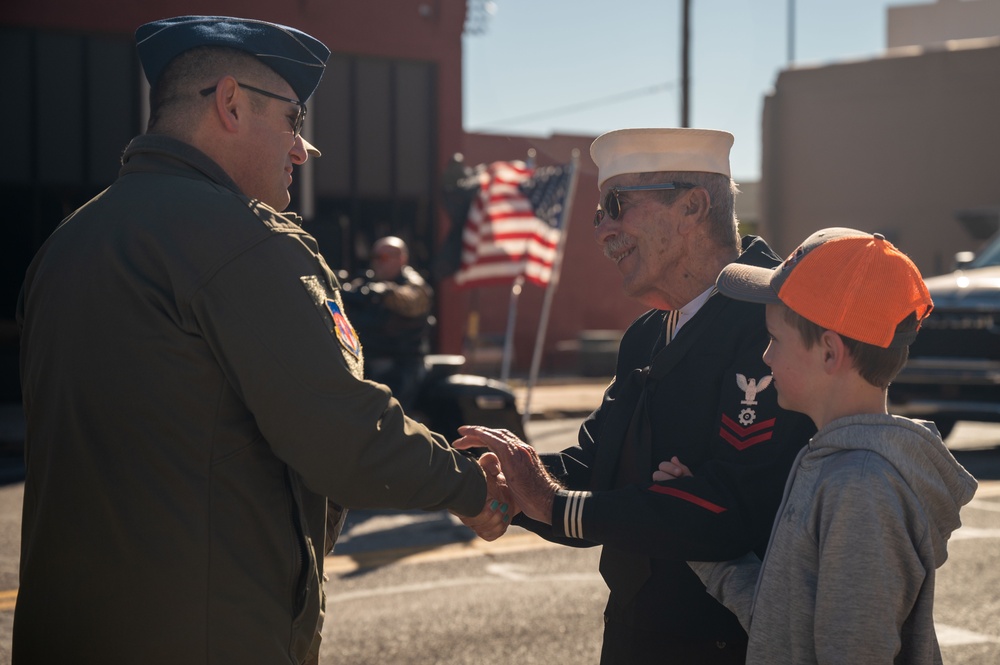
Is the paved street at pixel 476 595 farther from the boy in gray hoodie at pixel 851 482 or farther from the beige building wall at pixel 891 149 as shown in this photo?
the beige building wall at pixel 891 149

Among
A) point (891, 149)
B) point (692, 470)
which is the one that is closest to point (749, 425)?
point (692, 470)

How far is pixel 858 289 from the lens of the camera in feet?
8.07

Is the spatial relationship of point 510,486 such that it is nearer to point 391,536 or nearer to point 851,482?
point 851,482

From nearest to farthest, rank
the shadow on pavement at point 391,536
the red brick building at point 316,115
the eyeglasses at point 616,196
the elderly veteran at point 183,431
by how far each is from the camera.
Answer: the elderly veteran at point 183,431, the eyeglasses at point 616,196, the shadow on pavement at point 391,536, the red brick building at point 316,115

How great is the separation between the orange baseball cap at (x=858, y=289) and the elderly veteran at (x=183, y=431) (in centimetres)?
92

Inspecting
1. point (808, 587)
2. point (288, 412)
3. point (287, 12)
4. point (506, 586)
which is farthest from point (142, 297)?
point (287, 12)

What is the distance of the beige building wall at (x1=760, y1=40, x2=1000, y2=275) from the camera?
85.7 feet

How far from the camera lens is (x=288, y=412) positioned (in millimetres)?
2270

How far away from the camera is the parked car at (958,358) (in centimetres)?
1157

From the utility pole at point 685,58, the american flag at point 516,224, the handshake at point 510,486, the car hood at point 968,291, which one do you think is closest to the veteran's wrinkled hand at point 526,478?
the handshake at point 510,486

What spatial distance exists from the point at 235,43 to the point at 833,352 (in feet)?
4.74

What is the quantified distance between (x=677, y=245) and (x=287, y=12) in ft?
56.6


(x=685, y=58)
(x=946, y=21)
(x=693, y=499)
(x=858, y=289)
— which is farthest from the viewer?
(x=946, y=21)

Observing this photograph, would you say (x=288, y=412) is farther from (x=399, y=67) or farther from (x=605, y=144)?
(x=399, y=67)
